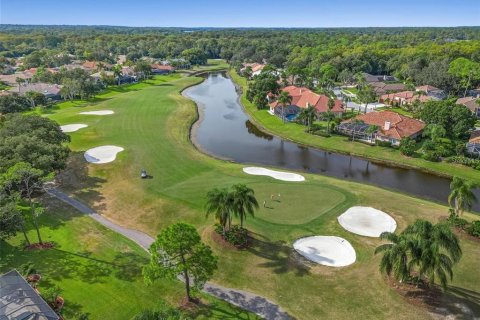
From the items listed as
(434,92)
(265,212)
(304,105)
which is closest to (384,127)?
(304,105)

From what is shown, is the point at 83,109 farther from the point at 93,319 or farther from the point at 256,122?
the point at 93,319

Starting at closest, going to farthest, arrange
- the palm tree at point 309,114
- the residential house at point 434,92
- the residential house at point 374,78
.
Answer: the palm tree at point 309,114 < the residential house at point 434,92 < the residential house at point 374,78

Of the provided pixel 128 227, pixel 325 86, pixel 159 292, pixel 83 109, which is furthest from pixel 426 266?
pixel 325 86

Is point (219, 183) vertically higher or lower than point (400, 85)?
lower

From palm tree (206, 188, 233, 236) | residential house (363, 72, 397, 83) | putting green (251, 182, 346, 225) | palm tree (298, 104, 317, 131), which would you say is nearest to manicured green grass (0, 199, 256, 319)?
palm tree (206, 188, 233, 236)

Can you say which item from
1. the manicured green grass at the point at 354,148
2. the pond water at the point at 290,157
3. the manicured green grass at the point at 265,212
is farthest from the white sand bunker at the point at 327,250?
the manicured green grass at the point at 354,148

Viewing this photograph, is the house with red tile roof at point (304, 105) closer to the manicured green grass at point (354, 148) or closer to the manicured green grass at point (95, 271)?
the manicured green grass at point (354, 148)
